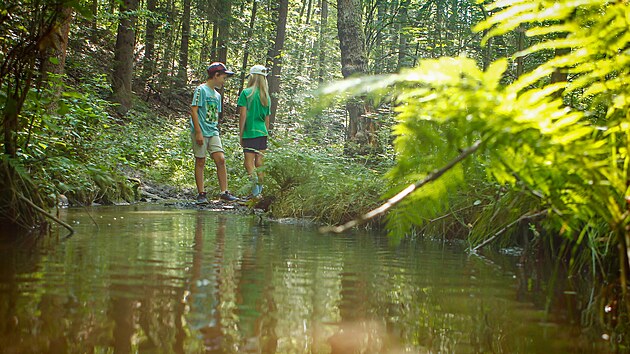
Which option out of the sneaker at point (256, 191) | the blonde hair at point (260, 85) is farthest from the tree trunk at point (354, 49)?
the sneaker at point (256, 191)

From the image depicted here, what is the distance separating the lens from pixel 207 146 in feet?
31.3

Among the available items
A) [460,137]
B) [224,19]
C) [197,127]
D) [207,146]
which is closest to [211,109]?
[197,127]

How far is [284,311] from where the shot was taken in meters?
2.29

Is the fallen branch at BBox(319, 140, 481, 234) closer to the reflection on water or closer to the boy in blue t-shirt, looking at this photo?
the reflection on water

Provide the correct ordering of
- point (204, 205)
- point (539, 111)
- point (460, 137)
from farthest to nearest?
1. point (204, 205)
2. point (460, 137)
3. point (539, 111)

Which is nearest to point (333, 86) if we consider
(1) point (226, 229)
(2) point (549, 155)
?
(2) point (549, 155)

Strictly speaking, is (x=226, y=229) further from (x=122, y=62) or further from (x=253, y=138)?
(x=122, y=62)

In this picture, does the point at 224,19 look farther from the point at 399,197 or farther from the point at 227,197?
the point at 399,197

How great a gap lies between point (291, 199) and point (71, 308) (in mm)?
5613

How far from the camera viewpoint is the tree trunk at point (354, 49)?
10555 millimetres

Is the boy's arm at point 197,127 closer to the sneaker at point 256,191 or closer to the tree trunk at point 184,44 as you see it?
the sneaker at point 256,191

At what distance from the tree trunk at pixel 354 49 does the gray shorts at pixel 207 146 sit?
2326 mm

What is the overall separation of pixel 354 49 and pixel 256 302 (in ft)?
28.5

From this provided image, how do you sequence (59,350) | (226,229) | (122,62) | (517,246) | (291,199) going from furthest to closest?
(122,62) < (291,199) < (226,229) < (517,246) < (59,350)
